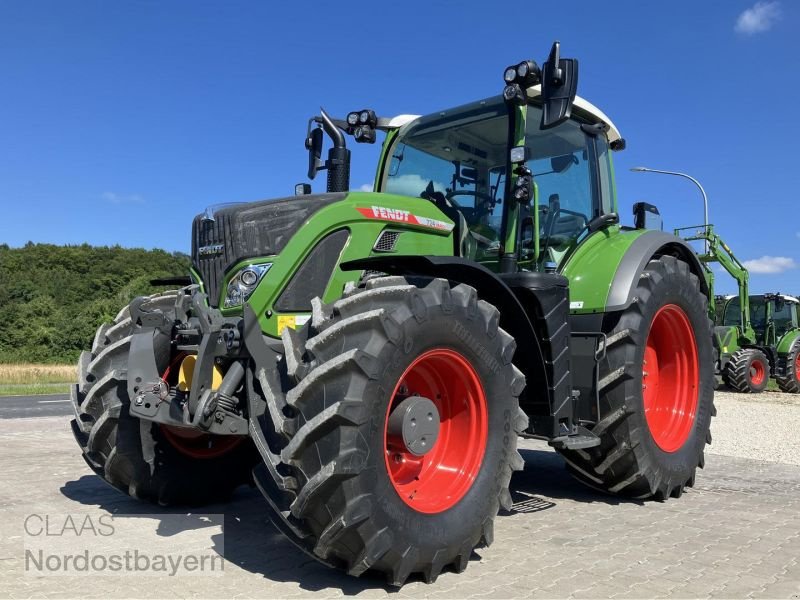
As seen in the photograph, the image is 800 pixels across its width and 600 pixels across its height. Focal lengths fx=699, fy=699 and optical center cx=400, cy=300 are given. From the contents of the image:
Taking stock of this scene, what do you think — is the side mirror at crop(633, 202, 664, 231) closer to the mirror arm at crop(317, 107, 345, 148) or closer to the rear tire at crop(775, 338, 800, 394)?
the mirror arm at crop(317, 107, 345, 148)

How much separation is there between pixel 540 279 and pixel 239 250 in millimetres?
1982

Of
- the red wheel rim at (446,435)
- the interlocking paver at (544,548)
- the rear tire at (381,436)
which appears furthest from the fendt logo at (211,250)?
the interlocking paver at (544,548)

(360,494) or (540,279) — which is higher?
(540,279)

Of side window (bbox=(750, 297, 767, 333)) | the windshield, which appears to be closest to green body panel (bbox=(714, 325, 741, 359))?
side window (bbox=(750, 297, 767, 333))

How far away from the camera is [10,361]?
1614 inches

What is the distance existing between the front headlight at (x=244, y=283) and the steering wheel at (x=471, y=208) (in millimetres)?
1921

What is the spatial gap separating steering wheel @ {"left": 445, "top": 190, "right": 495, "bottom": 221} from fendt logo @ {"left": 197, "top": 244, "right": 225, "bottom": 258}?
6.50 feet

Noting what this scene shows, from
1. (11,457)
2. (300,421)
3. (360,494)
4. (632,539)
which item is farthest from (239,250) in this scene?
(11,457)

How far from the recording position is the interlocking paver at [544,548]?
3.41 metres

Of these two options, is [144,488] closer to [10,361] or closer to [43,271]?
[10,361]

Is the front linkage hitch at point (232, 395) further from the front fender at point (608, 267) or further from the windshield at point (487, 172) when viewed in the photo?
the front fender at point (608, 267)

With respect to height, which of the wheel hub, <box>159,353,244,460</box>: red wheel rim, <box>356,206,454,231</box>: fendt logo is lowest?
<box>159,353,244,460</box>: red wheel rim

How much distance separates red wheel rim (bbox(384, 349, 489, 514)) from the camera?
3.85 metres

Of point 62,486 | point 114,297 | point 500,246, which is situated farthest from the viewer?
point 114,297
